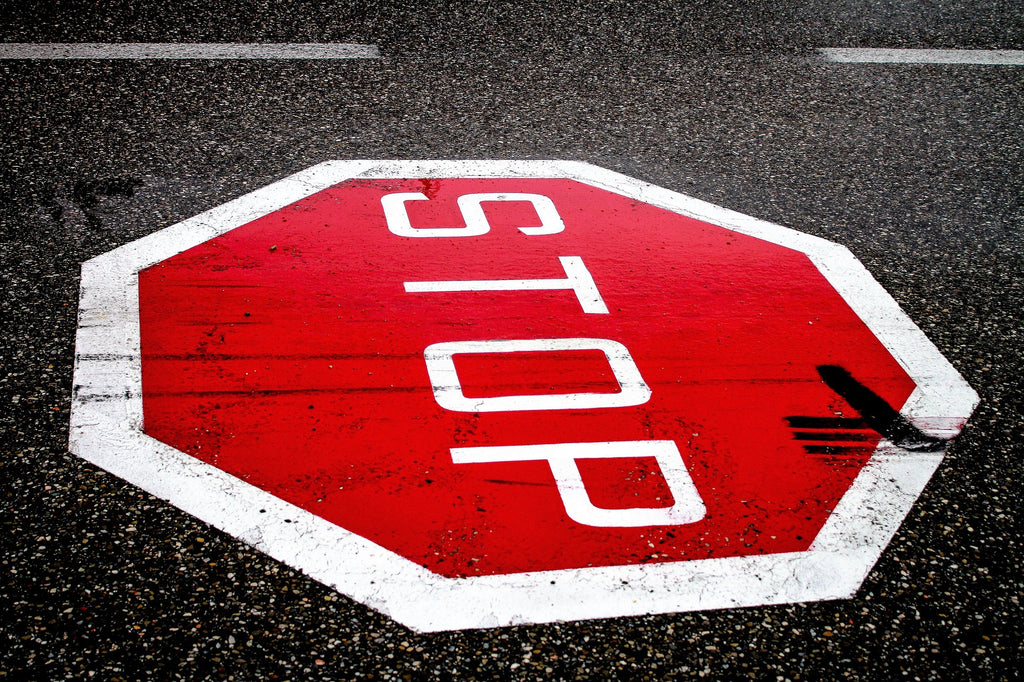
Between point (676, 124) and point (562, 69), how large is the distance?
968 mm

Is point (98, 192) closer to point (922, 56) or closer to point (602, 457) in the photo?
point (602, 457)

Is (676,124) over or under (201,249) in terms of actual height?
over

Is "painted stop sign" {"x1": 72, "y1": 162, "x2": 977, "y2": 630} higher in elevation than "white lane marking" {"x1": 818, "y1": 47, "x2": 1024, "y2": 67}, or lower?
lower

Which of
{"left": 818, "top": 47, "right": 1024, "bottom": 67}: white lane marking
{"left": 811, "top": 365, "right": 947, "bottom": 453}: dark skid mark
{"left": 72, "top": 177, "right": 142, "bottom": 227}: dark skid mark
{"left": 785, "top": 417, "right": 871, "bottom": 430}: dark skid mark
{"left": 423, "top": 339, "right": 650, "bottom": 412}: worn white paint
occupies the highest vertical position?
{"left": 818, "top": 47, "right": 1024, "bottom": 67}: white lane marking

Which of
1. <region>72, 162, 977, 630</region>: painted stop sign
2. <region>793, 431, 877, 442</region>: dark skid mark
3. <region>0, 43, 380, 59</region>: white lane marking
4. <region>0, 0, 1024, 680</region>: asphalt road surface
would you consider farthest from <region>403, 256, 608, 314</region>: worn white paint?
<region>0, 43, 380, 59</region>: white lane marking

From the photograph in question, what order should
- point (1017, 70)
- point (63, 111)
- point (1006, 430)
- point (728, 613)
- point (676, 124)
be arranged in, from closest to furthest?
point (728, 613), point (1006, 430), point (63, 111), point (676, 124), point (1017, 70)

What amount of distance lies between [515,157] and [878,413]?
2283mm

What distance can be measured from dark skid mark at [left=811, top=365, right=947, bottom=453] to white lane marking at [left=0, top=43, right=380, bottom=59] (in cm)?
362

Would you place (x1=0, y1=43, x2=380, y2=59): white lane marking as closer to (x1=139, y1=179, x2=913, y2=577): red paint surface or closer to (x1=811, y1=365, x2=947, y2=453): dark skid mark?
(x1=139, y1=179, x2=913, y2=577): red paint surface

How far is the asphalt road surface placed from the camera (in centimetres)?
223

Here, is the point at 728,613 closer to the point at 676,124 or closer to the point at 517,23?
the point at 676,124

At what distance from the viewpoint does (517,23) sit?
6.12 meters

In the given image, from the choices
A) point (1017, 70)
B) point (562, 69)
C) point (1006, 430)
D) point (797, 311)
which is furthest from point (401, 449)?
point (1017, 70)

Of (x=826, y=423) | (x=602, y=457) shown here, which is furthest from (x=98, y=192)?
(x=826, y=423)
